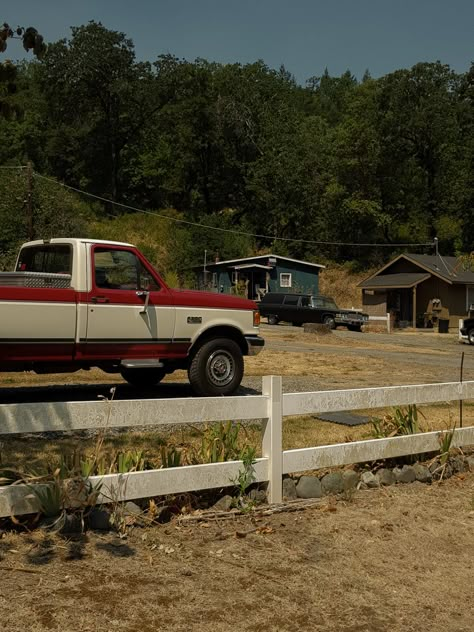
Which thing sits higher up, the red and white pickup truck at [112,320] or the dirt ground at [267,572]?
the red and white pickup truck at [112,320]

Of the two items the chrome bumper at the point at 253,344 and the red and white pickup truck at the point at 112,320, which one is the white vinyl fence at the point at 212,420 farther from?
the chrome bumper at the point at 253,344

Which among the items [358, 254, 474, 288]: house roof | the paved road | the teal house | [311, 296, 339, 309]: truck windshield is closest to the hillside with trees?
the teal house

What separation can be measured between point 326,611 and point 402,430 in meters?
3.35

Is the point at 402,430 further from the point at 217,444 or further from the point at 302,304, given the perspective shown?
the point at 302,304

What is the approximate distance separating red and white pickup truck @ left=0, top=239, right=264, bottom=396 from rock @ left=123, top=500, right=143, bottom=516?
3968 millimetres

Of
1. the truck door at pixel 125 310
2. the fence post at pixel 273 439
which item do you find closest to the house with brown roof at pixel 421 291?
the truck door at pixel 125 310

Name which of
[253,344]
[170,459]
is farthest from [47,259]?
[170,459]

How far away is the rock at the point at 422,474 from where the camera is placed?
6609 mm

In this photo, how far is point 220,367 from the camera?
10.1 meters

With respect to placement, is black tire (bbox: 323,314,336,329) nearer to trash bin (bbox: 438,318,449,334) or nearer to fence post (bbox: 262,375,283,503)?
trash bin (bbox: 438,318,449,334)

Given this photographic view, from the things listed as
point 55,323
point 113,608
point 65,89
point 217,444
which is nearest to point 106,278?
point 55,323

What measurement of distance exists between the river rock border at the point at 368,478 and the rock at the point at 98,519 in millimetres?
1631

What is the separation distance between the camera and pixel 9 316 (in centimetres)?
819

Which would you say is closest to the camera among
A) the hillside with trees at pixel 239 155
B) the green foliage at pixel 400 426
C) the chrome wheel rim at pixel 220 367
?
the green foliage at pixel 400 426
